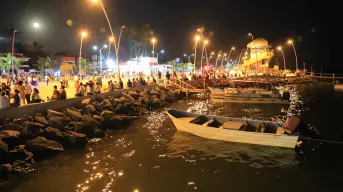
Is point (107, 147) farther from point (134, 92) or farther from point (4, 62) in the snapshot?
point (4, 62)

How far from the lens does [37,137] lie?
1608 centimetres

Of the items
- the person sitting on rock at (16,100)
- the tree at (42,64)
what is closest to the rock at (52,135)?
the person sitting on rock at (16,100)

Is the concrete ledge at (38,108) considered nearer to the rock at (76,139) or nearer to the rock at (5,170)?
the rock at (76,139)

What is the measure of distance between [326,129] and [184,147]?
39.2ft

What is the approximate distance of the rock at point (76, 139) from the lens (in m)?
17.4

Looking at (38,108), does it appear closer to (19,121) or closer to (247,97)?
(19,121)

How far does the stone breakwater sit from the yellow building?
67536mm

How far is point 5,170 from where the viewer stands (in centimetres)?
1302

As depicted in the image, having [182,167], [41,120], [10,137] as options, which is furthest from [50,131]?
[182,167]

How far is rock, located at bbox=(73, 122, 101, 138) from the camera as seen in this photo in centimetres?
1914

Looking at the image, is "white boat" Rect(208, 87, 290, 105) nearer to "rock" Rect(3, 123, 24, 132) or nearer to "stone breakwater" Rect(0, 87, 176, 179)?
"stone breakwater" Rect(0, 87, 176, 179)

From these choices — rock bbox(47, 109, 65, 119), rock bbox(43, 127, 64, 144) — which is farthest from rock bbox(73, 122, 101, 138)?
rock bbox(43, 127, 64, 144)

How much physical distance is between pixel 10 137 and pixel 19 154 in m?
1.41

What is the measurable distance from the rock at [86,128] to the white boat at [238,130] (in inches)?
221
